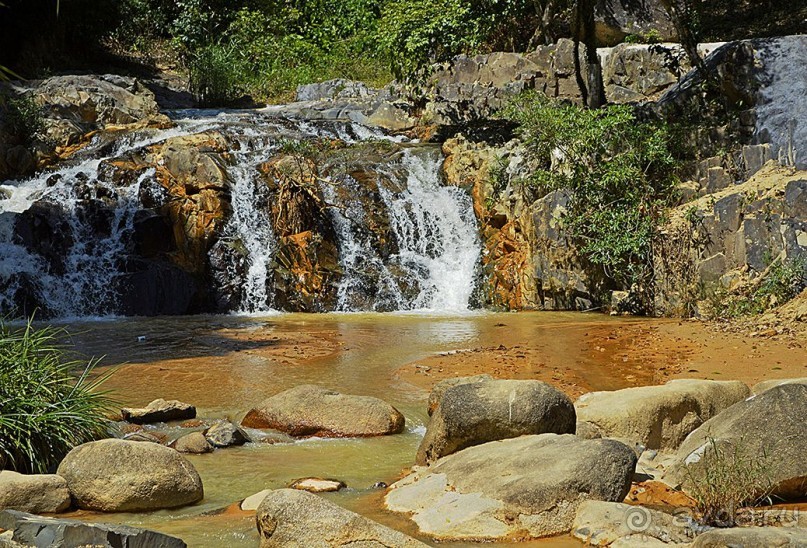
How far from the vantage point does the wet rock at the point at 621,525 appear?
15.9 feet

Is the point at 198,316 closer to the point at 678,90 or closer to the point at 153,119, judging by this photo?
the point at 153,119

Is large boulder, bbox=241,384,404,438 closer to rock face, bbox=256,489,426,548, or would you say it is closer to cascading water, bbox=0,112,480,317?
rock face, bbox=256,489,426,548

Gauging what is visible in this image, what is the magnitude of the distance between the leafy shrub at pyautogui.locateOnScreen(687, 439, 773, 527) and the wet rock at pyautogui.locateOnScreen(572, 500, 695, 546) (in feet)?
0.58

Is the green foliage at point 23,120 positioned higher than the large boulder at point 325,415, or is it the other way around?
the green foliage at point 23,120

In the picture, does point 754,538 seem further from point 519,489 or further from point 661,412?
point 661,412

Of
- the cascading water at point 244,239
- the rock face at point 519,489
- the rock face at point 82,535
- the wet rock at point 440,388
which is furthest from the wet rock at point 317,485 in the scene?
the cascading water at point 244,239

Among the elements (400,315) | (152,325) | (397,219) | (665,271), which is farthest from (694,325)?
(152,325)

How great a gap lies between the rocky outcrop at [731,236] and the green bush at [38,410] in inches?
364

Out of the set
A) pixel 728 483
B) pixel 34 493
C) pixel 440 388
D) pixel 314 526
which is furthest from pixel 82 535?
pixel 440 388

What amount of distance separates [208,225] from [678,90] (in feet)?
28.0

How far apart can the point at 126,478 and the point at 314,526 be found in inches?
66.6

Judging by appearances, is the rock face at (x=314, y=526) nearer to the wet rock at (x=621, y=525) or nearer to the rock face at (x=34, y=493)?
the wet rock at (x=621, y=525)

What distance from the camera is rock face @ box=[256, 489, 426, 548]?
4.70 metres

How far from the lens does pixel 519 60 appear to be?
21.8m
